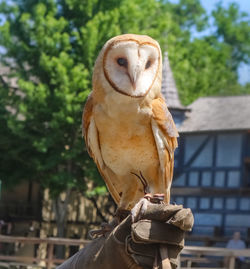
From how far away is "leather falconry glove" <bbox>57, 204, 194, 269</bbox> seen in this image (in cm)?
329

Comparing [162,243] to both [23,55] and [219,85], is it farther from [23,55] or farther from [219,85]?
[219,85]

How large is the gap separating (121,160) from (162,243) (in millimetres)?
1326

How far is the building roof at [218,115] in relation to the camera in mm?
22359

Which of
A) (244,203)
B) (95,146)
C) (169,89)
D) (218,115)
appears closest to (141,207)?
(95,146)

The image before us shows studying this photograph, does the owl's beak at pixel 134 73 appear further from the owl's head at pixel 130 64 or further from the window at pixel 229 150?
the window at pixel 229 150

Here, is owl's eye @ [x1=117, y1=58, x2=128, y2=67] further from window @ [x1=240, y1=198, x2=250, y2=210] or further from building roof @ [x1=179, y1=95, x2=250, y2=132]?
window @ [x1=240, y1=198, x2=250, y2=210]

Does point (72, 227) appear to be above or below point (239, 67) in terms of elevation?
below

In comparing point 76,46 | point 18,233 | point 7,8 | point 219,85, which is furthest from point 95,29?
point 219,85

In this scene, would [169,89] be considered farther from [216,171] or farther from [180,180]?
[216,171]

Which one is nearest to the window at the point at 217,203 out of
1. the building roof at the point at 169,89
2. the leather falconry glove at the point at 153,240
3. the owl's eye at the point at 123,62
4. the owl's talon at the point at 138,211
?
the building roof at the point at 169,89

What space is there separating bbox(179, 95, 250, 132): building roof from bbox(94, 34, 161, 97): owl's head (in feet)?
57.3

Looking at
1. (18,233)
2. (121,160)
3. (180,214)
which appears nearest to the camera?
(180,214)

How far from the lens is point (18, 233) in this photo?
2850cm

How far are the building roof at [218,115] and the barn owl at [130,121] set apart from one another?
17181mm
